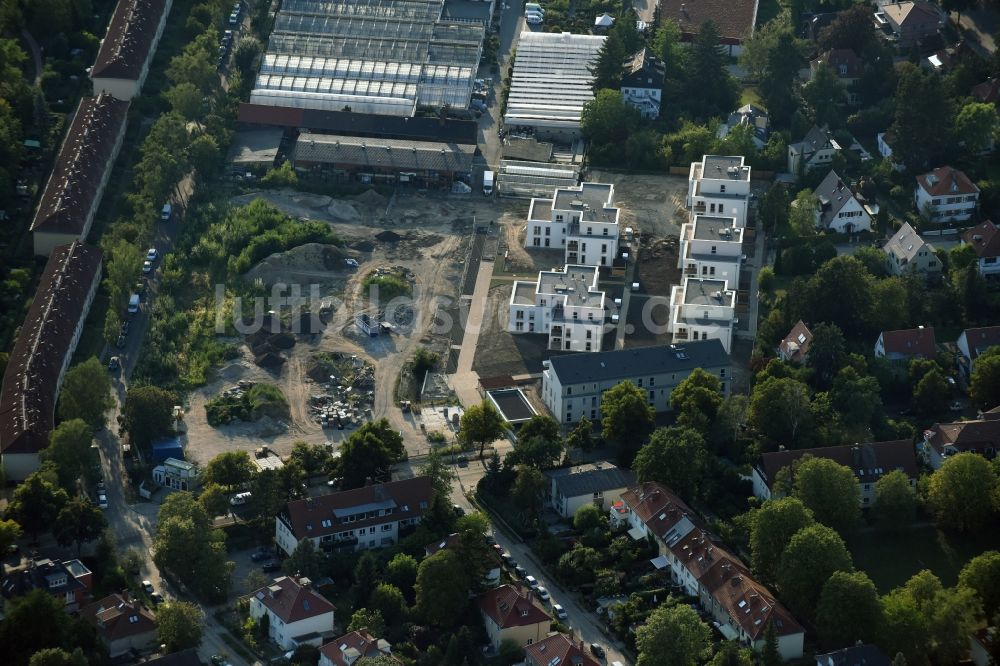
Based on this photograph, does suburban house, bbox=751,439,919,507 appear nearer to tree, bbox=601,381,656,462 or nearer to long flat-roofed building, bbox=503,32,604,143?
tree, bbox=601,381,656,462

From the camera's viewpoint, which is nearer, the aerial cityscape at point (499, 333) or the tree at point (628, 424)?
the aerial cityscape at point (499, 333)

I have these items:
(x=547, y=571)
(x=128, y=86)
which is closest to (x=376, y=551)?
(x=547, y=571)

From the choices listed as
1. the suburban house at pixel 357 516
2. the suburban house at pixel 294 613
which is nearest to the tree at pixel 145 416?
the suburban house at pixel 357 516

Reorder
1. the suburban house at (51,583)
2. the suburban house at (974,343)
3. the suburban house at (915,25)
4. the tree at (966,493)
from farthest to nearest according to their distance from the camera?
the suburban house at (915,25) → the suburban house at (974,343) → the tree at (966,493) → the suburban house at (51,583)

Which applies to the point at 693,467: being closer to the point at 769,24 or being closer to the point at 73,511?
the point at 73,511

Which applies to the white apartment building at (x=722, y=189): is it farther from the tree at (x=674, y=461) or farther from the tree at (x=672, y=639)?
the tree at (x=672, y=639)

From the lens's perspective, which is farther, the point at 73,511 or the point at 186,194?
the point at 186,194
